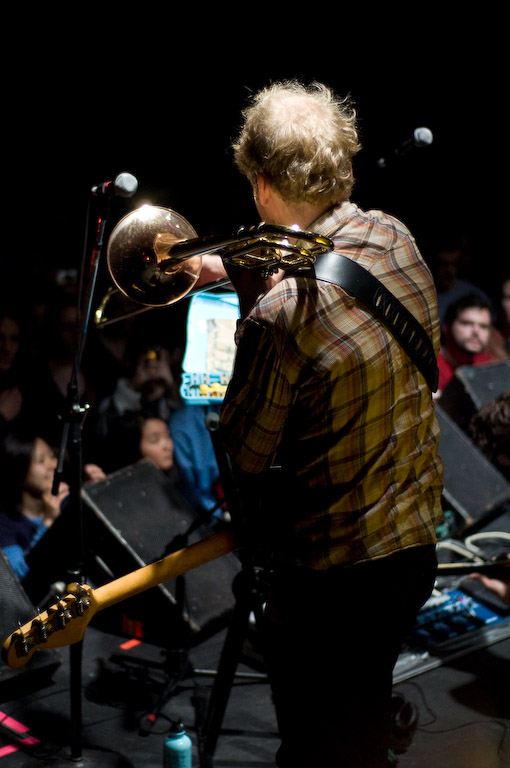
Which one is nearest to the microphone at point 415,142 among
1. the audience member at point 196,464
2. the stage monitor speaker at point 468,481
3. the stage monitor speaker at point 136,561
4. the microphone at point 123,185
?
the microphone at point 123,185

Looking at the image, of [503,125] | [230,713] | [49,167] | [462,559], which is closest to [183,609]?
[230,713]

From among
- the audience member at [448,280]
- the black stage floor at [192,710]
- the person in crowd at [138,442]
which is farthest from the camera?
the audience member at [448,280]

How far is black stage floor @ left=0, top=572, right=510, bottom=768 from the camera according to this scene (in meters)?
2.60

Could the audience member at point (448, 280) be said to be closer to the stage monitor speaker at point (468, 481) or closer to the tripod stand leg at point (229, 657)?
the stage monitor speaker at point (468, 481)

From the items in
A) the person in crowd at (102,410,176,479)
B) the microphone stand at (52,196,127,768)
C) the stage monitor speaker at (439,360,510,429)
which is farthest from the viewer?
the stage monitor speaker at (439,360,510,429)

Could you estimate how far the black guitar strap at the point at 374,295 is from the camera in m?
1.37

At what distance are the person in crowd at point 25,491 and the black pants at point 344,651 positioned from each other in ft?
8.05

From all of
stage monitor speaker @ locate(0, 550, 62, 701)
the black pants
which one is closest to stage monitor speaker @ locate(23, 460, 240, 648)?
stage monitor speaker @ locate(0, 550, 62, 701)

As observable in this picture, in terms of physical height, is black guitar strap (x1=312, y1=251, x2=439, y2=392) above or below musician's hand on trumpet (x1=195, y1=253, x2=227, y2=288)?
below

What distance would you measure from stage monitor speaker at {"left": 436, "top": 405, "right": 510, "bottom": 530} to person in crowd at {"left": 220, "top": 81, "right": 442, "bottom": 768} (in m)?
2.90

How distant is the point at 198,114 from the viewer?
5.62 m

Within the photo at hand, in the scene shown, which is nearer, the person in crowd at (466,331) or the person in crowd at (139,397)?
the person in crowd at (139,397)

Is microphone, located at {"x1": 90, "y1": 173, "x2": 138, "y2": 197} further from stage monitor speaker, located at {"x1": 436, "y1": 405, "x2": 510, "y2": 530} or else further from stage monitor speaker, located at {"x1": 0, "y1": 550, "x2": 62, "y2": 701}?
stage monitor speaker, located at {"x1": 436, "y1": 405, "x2": 510, "y2": 530}

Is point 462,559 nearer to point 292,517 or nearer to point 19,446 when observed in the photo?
point 19,446
